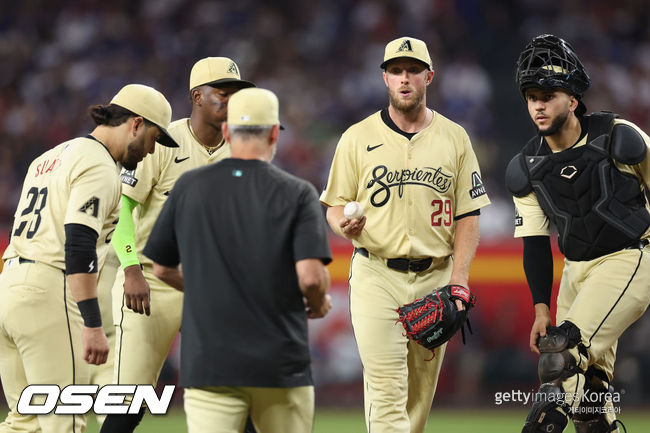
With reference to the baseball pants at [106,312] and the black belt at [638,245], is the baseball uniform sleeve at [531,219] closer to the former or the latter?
the black belt at [638,245]

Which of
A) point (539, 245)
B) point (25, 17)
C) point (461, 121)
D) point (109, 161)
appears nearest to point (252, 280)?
point (109, 161)

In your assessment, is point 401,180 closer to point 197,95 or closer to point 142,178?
point 197,95

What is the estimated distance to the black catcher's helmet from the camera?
5.70 m

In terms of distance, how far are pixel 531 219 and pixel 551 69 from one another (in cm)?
100

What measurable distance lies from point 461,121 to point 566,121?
7.83 m

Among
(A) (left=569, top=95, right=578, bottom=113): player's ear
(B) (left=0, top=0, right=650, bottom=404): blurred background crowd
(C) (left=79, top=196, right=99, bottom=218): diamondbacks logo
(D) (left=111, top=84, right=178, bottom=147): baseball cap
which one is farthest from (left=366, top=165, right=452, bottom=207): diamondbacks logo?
(B) (left=0, top=0, right=650, bottom=404): blurred background crowd

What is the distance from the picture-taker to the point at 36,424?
5172 millimetres

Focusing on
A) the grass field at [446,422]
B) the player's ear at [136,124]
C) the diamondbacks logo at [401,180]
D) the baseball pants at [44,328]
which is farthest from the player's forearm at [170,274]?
the grass field at [446,422]

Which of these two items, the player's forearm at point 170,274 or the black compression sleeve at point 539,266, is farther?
the black compression sleeve at point 539,266

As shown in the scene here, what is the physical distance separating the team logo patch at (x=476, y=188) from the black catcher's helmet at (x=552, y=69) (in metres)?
0.66

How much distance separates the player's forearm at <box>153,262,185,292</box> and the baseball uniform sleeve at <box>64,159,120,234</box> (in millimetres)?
706

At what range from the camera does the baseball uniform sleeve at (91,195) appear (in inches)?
191

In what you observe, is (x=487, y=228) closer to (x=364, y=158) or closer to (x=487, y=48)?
(x=487, y=48)

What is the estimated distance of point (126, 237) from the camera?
5820mm
